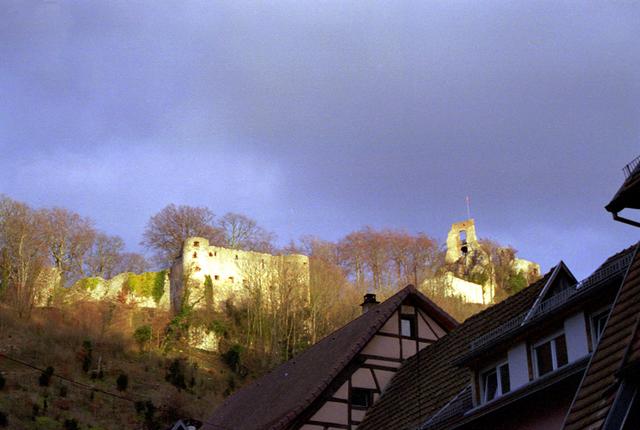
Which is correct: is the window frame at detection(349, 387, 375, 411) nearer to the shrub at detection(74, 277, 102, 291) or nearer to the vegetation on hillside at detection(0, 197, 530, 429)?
the vegetation on hillside at detection(0, 197, 530, 429)

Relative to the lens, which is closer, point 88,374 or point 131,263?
point 88,374

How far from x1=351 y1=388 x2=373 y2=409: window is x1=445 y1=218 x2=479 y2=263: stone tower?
7673 cm

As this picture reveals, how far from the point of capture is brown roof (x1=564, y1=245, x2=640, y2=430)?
7.64m

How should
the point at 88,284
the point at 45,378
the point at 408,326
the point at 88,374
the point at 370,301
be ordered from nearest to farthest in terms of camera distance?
the point at 408,326, the point at 370,301, the point at 45,378, the point at 88,374, the point at 88,284

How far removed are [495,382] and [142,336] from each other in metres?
53.2

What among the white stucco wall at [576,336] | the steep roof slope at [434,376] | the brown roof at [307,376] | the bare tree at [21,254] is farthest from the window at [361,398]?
the bare tree at [21,254]

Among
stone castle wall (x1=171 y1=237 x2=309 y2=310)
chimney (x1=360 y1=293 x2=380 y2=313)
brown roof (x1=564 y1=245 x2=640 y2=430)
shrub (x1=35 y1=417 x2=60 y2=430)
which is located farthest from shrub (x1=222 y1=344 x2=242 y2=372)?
brown roof (x1=564 y1=245 x2=640 y2=430)

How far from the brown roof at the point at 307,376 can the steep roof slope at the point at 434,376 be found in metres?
1.13

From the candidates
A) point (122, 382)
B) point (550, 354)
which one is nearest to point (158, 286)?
point (122, 382)

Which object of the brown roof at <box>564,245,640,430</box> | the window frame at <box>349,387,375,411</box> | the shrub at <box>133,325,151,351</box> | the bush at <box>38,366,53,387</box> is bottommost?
the brown roof at <box>564,245,640,430</box>

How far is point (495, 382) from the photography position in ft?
47.5

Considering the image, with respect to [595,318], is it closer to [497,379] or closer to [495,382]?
[497,379]

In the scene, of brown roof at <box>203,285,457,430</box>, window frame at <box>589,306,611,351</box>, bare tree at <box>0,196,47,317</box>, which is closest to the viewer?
window frame at <box>589,306,611,351</box>

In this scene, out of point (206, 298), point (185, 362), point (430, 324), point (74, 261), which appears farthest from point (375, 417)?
point (74, 261)
